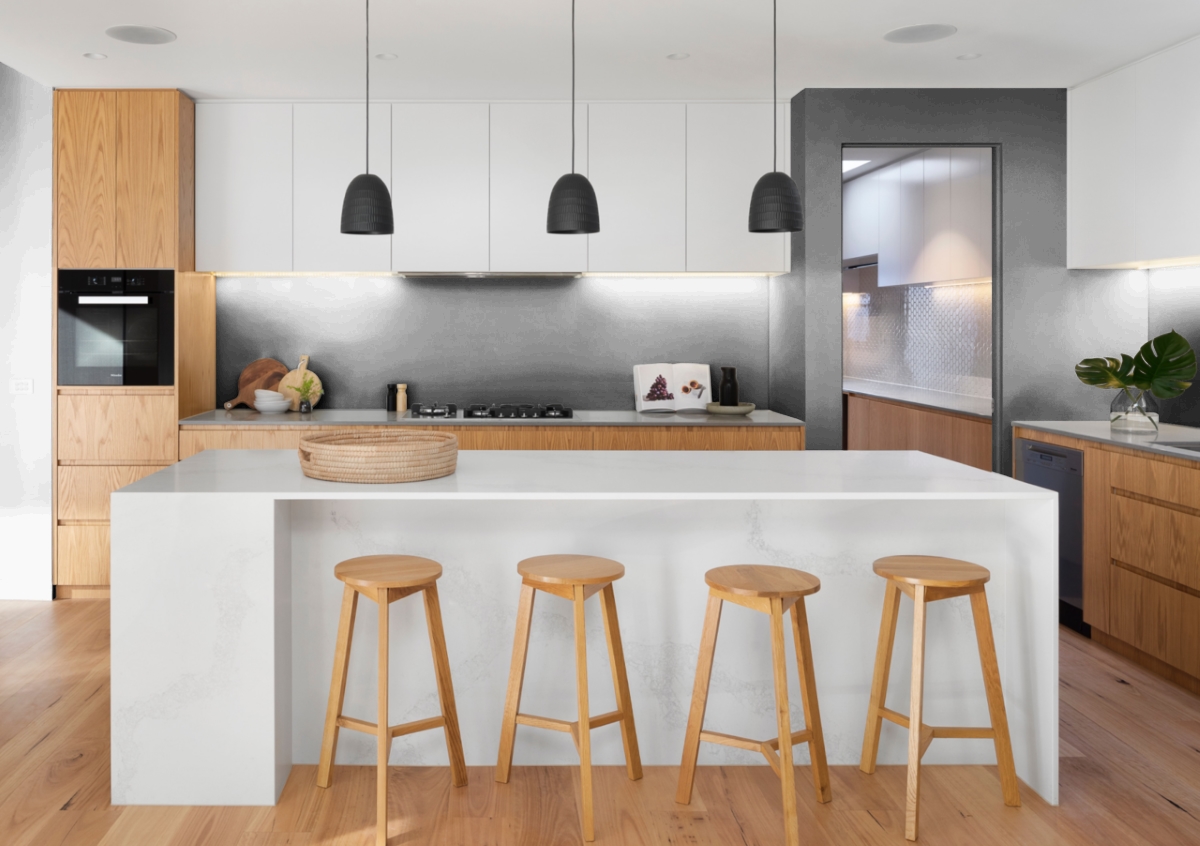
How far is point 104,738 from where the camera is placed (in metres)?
2.97

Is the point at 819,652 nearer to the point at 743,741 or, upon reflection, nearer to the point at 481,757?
the point at 743,741

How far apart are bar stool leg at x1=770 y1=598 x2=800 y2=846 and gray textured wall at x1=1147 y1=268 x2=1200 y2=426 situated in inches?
113

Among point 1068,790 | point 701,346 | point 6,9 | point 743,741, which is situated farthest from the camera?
point 701,346

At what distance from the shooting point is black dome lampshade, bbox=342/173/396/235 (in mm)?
2928

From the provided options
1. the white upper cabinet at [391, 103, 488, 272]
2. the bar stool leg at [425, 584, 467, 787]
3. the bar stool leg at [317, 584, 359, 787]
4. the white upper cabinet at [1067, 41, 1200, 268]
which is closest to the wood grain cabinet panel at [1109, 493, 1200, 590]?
the white upper cabinet at [1067, 41, 1200, 268]

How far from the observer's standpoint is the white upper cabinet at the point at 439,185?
185 inches

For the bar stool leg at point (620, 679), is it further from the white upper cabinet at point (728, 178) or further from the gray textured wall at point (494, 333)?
the gray textured wall at point (494, 333)

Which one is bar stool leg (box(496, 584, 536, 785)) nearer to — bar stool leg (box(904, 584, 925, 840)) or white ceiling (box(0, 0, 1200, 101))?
bar stool leg (box(904, 584, 925, 840))

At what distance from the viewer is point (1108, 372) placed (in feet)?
12.9

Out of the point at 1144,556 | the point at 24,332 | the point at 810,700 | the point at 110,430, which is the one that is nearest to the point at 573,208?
the point at 810,700

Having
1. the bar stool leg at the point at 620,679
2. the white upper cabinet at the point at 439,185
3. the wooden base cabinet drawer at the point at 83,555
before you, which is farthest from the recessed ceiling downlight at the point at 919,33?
the wooden base cabinet drawer at the point at 83,555

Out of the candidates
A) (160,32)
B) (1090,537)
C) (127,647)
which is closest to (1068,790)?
(1090,537)

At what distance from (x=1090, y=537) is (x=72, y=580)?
4.62 metres

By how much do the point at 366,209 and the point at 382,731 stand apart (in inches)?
60.6
